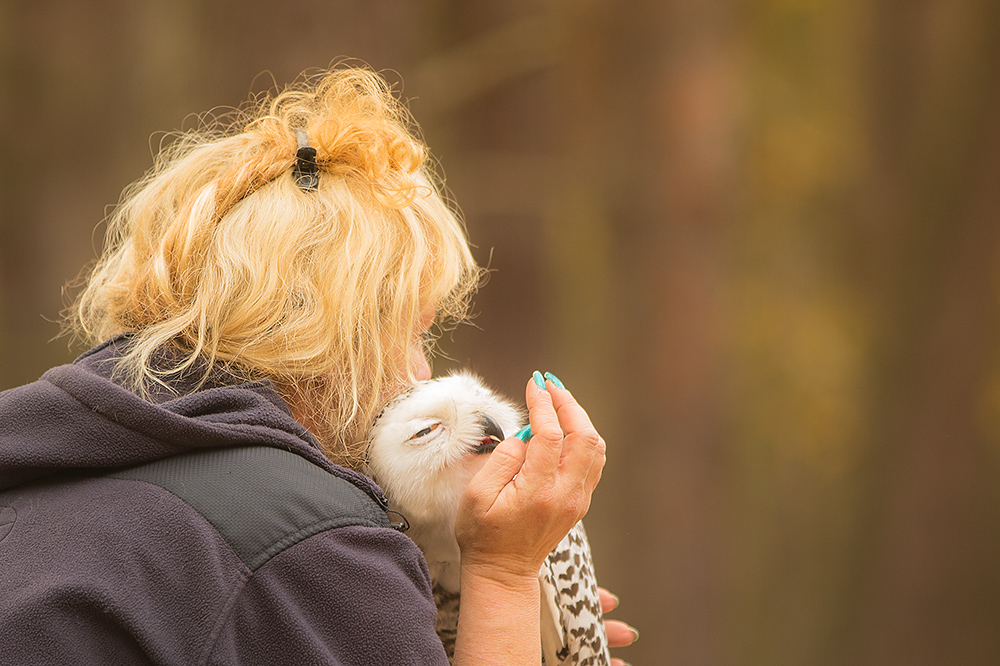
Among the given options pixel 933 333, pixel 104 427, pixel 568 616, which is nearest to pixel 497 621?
pixel 568 616

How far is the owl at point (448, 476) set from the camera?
1.09 m

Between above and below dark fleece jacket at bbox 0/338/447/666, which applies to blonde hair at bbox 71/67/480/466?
above

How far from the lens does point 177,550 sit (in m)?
0.83

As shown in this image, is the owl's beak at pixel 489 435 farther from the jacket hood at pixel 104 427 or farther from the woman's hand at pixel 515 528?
the jacket hood at pixel 104 427

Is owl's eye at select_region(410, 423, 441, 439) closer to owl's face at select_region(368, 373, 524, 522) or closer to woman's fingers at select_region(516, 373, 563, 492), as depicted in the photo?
owl's face at select_region(368, 373, 524, 522)

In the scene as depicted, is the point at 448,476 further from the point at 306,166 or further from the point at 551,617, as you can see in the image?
the point at 306,166

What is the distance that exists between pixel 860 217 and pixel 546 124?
1.58 meters

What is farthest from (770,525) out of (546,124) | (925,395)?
(546,124)

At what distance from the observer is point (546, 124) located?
3.76m

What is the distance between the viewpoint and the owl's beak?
1.13 m

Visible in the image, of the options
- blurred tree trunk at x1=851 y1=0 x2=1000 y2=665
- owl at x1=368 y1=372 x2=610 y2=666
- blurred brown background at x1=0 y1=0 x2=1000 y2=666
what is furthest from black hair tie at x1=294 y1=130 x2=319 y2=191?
blurred tree trunk at x1=851 y1=0 x2=1000 y2=665

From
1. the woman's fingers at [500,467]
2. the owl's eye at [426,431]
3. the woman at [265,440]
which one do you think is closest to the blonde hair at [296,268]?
the woman at [265,440]

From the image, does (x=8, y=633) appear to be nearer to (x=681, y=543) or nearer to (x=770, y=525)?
(x=681, y=543)

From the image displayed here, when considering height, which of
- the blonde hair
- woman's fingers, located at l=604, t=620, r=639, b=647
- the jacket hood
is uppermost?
the blonde hair
